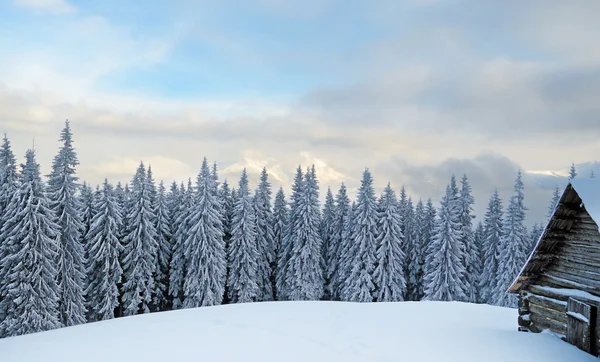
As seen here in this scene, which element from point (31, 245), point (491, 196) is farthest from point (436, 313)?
point (491, 196)

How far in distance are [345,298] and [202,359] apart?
35437mm

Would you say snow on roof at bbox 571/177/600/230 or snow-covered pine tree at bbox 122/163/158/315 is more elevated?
snow on roof at bbox 571/177/600/230

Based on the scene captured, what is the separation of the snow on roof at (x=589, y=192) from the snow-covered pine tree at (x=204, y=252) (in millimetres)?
34401

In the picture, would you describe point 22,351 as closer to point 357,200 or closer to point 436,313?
point 436,313

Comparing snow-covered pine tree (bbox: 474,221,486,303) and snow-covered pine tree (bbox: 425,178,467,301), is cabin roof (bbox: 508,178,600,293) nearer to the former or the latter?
snow-covered pine tree (bbox: 425,178,467,301)

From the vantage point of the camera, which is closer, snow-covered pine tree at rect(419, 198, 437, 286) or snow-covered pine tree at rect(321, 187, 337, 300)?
snow-covered pine tree at rect(321, 187, 337, 300)

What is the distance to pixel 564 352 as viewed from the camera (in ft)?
38.6

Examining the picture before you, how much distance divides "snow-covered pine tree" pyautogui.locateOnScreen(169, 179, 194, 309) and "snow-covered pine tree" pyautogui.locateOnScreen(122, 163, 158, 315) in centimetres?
254

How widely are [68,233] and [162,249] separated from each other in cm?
1371

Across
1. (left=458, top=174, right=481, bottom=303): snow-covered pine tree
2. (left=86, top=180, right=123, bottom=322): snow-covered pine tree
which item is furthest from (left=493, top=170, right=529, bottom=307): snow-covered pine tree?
(left=86, top=180, right=123, bottom=322): snow-covered pine tree

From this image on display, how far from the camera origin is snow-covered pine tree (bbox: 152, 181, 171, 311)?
43.7 m

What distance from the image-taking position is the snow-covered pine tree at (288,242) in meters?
46.3

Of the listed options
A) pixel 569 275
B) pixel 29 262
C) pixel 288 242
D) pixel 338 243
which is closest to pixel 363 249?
pixel 338 243

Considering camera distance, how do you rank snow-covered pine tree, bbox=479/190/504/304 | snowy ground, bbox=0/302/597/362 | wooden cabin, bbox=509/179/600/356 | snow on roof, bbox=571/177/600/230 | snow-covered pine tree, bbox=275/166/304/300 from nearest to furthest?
snowy ground, bbox=0/302/597/362, snow on roof, bbox=571/177/600/230, wooden cabin, bbox=509/179/600/356, snow-covered pine tree, bbox=275/166/304/300, snow-covered pine tree, bbox=479/190/504/304
